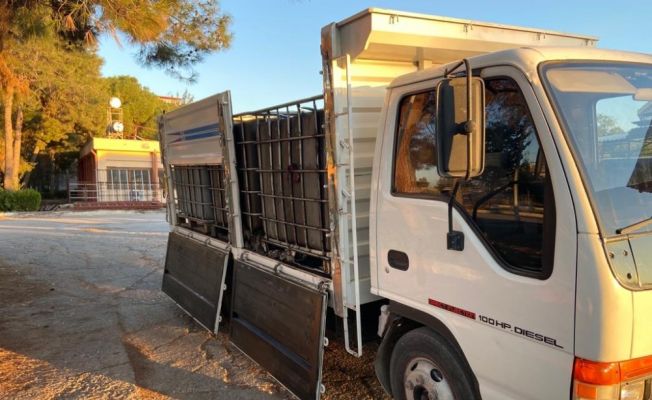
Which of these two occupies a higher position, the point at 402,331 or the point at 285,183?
the point at 285,183

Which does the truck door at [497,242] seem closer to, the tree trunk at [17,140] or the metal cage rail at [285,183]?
the metal cage rail at [285,183]

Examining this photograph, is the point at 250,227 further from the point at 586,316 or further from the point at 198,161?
the point at 586,316

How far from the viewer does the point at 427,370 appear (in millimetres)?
2879

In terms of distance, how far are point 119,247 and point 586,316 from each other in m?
11.9

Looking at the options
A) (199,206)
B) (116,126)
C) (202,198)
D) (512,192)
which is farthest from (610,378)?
(116,126)

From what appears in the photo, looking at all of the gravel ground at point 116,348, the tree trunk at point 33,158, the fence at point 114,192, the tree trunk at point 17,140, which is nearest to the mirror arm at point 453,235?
the gravel ground at point 116,348

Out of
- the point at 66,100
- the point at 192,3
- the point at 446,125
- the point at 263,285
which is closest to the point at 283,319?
the point at 263,285

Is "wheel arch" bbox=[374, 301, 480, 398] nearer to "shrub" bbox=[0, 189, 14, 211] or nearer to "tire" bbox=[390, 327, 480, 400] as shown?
"tire" bbox=[390, 327, 480, 400]

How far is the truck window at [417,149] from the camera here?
110 inches

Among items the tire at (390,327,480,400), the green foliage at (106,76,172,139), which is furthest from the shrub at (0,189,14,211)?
the tire at (390,327,480,400)

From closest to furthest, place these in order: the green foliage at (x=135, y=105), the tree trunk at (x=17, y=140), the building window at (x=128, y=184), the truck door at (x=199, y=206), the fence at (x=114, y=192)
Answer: the truck door at (x=199, y=206)
the tree trunk at (x=17, y=140)
the fence at (x=114, y=192)
the building window at (x=128, y=184)
the green foliage at (x=135, y=105)

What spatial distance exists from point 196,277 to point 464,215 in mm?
4170

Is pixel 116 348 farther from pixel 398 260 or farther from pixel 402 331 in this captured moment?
pixel 398 260

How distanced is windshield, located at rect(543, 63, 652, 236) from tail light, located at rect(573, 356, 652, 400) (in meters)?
0.54
